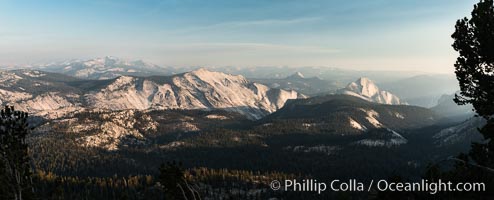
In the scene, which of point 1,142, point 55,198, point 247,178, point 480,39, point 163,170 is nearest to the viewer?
point 480,39

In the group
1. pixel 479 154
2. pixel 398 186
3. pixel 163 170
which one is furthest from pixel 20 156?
pixel 479 154

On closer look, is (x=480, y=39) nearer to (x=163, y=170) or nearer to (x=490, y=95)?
(x=490, y=95)

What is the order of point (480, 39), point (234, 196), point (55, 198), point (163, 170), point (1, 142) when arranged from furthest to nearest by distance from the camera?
point (234, 196) → point (55, 198) → point (163, 170) → point (1, 142) → point (480, 39)

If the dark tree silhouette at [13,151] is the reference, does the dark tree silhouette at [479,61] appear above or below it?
above

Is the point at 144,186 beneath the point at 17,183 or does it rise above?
beneath

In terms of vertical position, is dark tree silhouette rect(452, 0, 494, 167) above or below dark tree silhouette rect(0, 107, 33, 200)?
above

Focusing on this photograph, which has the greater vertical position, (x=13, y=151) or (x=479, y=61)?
(x=479, y=61)

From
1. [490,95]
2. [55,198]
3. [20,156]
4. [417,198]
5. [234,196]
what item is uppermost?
[490,95]

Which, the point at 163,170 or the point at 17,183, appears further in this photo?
the point at 163,170
